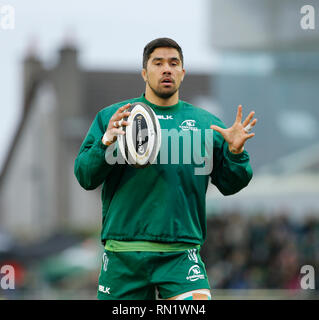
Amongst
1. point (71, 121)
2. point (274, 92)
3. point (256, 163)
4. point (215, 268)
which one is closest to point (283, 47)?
point (274, 92)

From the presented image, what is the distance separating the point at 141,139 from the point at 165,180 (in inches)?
11.5

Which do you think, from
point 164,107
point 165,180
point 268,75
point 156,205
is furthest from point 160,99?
Answer: point 268,75

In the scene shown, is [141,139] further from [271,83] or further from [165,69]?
[271,83]

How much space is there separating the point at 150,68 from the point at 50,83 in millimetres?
36150

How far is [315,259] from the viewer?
1573 centimetres

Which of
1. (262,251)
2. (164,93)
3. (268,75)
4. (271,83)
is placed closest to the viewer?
(164,93)

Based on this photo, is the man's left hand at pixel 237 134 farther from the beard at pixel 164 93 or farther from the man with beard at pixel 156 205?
the beard at pixel 164 93

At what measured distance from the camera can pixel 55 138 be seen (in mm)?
37250

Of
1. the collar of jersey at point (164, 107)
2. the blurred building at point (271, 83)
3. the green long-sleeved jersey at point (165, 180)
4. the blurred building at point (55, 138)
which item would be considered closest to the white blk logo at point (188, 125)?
the green long-sleeved jersey at point (165, 180)

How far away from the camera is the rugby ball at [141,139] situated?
4.50 m

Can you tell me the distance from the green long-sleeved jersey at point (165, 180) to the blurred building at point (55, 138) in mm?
29352

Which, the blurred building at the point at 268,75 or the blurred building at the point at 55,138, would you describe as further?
the blurred building at the point at 55,138

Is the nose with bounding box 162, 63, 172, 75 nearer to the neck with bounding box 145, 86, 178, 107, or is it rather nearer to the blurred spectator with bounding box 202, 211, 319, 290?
the neck with bounding box 145, 86, 178, 107

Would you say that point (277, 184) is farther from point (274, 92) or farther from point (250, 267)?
point (250, 267)
